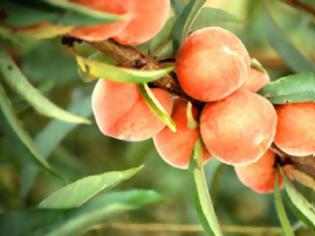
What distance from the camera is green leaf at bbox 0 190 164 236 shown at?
546 millimetres

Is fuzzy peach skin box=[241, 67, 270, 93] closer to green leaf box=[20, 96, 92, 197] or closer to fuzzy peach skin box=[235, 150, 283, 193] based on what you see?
fuzzy peach skin box=[235, 150, 283, 193]

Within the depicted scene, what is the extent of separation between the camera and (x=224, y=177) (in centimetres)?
144

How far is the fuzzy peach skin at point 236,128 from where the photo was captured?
678mm

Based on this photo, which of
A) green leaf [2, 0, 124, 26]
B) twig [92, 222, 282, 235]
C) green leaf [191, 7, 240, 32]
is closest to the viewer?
green leaf [2, 0, 124, 26]

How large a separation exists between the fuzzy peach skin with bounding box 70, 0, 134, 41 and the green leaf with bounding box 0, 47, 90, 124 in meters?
0.05

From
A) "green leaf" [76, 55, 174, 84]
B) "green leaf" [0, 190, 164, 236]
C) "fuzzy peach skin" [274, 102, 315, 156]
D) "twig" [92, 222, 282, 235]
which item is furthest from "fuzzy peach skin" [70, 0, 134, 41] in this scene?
"twig" [92, 222, 282, 235]

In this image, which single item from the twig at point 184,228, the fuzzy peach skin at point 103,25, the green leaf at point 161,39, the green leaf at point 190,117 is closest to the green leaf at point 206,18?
the green leaf at point 161,39

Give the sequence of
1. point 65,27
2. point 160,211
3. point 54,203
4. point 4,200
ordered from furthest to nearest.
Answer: point 160,211, point 4,200, point 54,203, point 65,27

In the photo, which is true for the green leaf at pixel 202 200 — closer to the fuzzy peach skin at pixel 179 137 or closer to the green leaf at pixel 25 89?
the fuzzy peach skin at pixel 179 137

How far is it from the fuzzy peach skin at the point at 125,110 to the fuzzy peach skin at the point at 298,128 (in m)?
→ 0.13

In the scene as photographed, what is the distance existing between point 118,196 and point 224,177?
908 mm

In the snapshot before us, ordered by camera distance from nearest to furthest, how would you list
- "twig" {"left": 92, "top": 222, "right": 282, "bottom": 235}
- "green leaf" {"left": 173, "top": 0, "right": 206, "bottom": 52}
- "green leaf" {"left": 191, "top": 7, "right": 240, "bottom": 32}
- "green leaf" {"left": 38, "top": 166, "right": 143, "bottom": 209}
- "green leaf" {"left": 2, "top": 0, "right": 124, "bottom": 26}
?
1. "green leaf" {"left": 2, "top": 0, "right": 124, "bottom": 26}
2. "green leaf" {"left": 38, "top": 166, "right": 143, "bottom": 209}
3. "green leaf" {"left": 173, "top": 0, "right": 206, "bottom": 52}
4. "green leaf" {"left": 191, "top": 7, "right": 240, "bottom": 32}
5. "twig" {"left": 92, "top": 222, "right": 282, "bottom": 235}

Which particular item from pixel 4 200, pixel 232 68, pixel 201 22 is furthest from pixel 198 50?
pixel 4 200

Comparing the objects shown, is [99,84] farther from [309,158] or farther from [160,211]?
[160,211]
